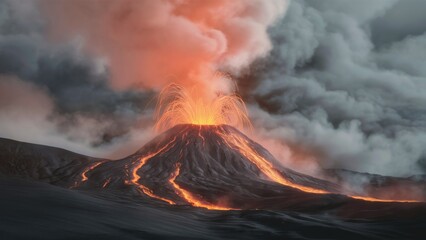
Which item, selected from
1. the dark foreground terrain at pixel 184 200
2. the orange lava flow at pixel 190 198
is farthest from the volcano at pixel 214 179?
the dark foreground terrain at pixel 184 200

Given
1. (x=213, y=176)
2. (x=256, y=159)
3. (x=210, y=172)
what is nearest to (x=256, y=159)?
(x=256, y=159)

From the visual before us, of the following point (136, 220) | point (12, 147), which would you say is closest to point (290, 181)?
point (136, 220)

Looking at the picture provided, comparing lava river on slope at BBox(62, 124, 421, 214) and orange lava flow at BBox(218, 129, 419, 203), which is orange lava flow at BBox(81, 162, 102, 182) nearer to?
lava river on slope at BBox(62, 124, 421, 214)

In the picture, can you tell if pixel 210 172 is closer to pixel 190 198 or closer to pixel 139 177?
pixel 139 177

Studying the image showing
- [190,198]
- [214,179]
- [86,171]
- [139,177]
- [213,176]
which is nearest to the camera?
[190,198]

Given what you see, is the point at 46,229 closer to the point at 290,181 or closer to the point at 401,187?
the point at 290,181

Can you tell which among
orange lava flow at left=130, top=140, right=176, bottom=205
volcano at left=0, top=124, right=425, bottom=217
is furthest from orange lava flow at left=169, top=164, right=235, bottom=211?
orange lava flow at left=130, top=140, right=176, bottom=205

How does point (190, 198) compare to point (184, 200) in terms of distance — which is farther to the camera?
point (190, 198)

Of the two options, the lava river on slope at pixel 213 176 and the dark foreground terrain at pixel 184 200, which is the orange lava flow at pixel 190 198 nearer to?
the lava river on slope at pixel 213 176
